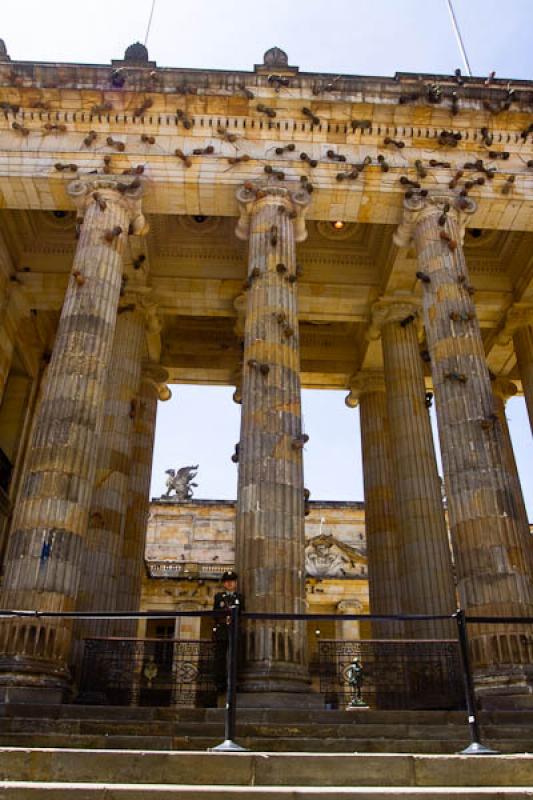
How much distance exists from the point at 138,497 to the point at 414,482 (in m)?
8.04

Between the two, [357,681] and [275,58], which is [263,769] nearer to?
[357,681]

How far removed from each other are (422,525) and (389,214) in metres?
8.03

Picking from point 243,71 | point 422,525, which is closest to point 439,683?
point 422,525

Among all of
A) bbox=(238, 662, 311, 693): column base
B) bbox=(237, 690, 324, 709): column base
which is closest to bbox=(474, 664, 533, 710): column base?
bbox=(237, 690, 324, 709): column base

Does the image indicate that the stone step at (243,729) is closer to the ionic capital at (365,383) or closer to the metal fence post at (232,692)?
the metal fence post at (232,692)

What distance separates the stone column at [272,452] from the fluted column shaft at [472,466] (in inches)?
120

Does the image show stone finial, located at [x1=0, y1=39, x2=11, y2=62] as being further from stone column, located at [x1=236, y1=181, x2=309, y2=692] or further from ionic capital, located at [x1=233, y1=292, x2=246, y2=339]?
ionic capital, located at [x1=233, y1=292, x2=246, y2=339]

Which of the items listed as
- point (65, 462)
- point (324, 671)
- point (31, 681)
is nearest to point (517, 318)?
point (324, 671)

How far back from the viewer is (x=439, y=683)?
1428 centimetres

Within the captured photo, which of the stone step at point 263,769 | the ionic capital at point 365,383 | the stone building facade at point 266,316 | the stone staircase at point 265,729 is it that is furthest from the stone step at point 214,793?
the ionic capital at point 365,383

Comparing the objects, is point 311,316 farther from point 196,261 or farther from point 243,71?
point 243,71

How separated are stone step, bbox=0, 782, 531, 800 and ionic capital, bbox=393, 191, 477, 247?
13.3 meters

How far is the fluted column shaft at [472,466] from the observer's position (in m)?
11.3

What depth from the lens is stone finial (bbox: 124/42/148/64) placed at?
55.2 ft
